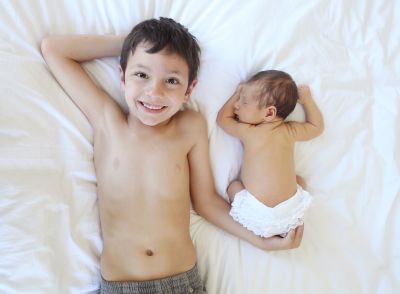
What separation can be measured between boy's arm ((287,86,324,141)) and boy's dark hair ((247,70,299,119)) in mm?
64

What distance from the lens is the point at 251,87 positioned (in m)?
1.20

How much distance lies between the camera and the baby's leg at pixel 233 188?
122 cm

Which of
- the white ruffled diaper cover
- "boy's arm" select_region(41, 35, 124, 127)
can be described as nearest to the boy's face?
"boy's arm" select_region(41, 35, 124, 127)

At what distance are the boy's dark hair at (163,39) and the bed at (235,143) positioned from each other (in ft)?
0.31

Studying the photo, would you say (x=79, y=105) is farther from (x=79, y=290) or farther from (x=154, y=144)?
(x=79, y=290)

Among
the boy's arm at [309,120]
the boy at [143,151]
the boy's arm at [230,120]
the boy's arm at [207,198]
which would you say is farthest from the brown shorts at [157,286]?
the boy's arm at [309,120]

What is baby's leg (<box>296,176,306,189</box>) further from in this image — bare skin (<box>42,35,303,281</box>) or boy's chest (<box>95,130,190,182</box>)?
boy's chest (<box>95,130,190,182</box>)

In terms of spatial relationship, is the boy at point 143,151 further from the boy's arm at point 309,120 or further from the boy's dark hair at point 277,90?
the boy's arm at point 309,120

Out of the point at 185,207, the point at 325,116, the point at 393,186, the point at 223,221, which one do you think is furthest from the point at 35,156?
the point at 393,186

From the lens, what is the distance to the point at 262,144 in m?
1.21

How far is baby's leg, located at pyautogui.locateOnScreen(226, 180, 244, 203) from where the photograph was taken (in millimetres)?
1225

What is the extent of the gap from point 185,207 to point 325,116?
21.0 inches

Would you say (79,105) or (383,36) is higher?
(383,36)

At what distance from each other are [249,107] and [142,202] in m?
0.41
